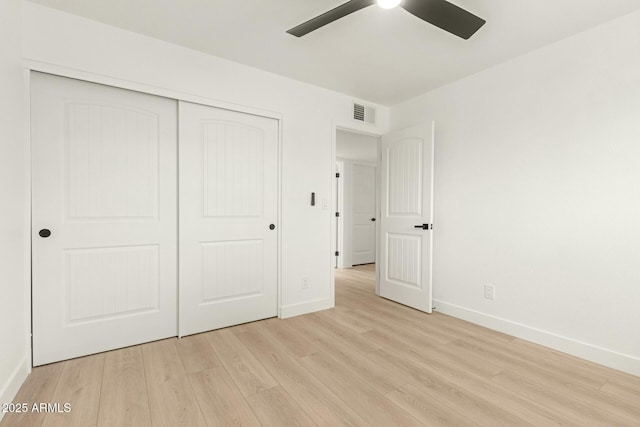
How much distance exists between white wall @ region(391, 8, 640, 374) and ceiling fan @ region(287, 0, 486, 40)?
1180 millimetres

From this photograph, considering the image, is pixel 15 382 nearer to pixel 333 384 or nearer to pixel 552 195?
pixel 333 384

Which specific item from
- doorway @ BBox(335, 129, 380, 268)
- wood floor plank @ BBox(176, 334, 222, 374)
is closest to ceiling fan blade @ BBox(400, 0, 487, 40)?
wood floor plank @ BBox(176, 334, 222, 374)

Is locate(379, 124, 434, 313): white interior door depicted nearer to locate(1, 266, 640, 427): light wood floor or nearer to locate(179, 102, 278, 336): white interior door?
locate(1, 266, 640, 427): light wood floor

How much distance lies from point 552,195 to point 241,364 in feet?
8.95

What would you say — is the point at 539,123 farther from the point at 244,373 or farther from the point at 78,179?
the point at 78,179

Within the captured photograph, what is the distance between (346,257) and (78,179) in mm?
4544

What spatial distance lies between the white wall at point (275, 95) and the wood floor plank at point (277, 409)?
49.7 inches

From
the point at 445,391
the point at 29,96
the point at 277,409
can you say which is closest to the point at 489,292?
the point at 445,391

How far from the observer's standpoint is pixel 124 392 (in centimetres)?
173

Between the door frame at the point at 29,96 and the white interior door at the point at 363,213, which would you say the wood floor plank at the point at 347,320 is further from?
the white interior door at the point at 363,213

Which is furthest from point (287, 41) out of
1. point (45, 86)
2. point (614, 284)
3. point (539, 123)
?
point (614, 284)

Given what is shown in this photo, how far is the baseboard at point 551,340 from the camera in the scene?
Result: 6.71ft

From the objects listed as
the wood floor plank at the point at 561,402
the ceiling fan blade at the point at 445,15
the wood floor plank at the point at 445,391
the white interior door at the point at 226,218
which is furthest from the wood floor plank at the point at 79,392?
the ceiling fan blade at the point at 445,15

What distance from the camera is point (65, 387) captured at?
69.6 inches
